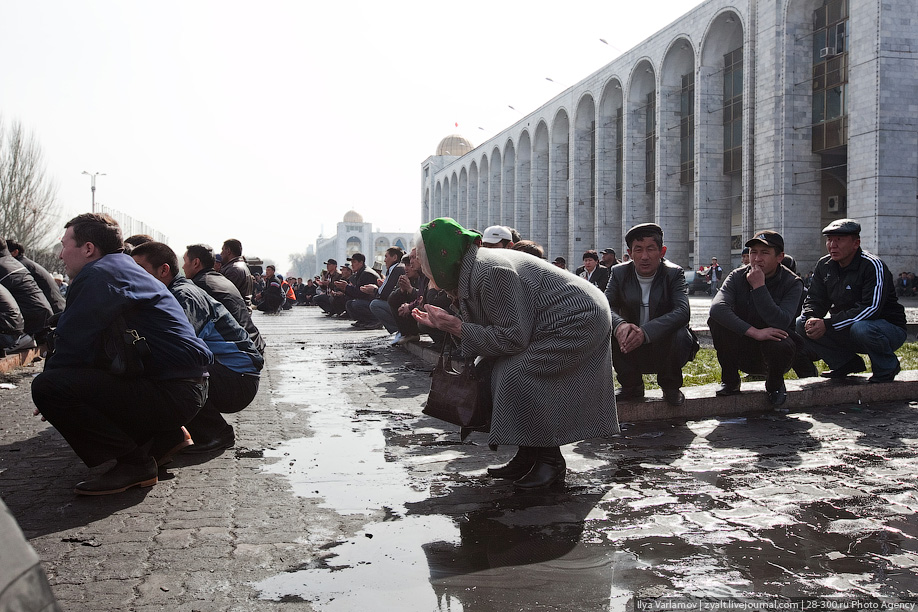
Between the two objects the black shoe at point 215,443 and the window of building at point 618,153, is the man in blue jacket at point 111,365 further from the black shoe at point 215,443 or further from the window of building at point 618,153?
the window of building at point 618,153

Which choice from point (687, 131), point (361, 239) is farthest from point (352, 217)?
point (687, 131)

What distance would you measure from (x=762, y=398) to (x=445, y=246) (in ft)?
12.0

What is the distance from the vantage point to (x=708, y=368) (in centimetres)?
895

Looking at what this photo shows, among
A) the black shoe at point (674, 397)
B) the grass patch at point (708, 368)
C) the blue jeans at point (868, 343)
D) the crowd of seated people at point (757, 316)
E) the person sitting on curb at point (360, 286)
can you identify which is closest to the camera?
the crowd of seated people at point (757, 316)

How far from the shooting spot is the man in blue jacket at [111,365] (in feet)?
12.9

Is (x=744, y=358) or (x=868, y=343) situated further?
(x=868, y=343)

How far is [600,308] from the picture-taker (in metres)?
4.06

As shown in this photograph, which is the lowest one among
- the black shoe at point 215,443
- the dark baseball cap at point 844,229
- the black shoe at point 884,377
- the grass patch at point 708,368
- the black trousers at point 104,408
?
the black shoe at point 215,443

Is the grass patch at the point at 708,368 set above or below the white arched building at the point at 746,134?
below

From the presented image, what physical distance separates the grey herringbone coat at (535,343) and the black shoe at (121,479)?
1.82m

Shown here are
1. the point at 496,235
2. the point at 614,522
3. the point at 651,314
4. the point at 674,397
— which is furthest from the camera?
the point at 496,235

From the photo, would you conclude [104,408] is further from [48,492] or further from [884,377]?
[884,377]

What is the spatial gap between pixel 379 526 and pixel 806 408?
4.37m

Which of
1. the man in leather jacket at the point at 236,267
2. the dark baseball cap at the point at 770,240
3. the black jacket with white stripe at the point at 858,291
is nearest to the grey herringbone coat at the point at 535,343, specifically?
the dark baseball cap at the point at 770,240
